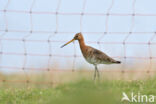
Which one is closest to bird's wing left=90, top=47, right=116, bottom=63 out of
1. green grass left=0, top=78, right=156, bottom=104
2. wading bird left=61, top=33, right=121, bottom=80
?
wading bird left=61, top=33, right=121, bottom=80

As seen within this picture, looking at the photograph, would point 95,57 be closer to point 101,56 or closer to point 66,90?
point 101,56

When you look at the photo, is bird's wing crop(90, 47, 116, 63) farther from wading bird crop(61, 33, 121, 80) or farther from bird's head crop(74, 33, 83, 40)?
bird's head crop(74, 33, 83, 40)

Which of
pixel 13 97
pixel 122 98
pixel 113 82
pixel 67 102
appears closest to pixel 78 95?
pixel 67 102

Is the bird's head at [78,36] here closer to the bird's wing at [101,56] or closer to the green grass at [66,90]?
the bird's wing at [101,56]

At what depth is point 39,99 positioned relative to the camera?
337 inches

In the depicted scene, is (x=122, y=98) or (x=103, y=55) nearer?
(x=122, y=98)

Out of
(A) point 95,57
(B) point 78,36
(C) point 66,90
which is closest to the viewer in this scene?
(C) point 66,90

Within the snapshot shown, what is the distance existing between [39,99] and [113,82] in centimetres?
186

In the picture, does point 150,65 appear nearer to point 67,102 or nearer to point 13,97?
point 13,97

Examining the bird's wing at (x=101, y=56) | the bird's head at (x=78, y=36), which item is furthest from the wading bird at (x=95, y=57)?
the bird's head at (x=78, y=36)

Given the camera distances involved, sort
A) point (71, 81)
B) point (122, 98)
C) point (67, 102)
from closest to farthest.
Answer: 1. point (67, 102)
2. point (122, 98)
3. point (71, 81)

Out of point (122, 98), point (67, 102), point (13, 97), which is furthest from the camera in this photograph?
point (13, 97)

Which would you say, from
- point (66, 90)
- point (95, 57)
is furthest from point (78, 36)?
point (66, 90)

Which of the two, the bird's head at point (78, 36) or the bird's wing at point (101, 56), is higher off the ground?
the bird's head at point (78, 36)
